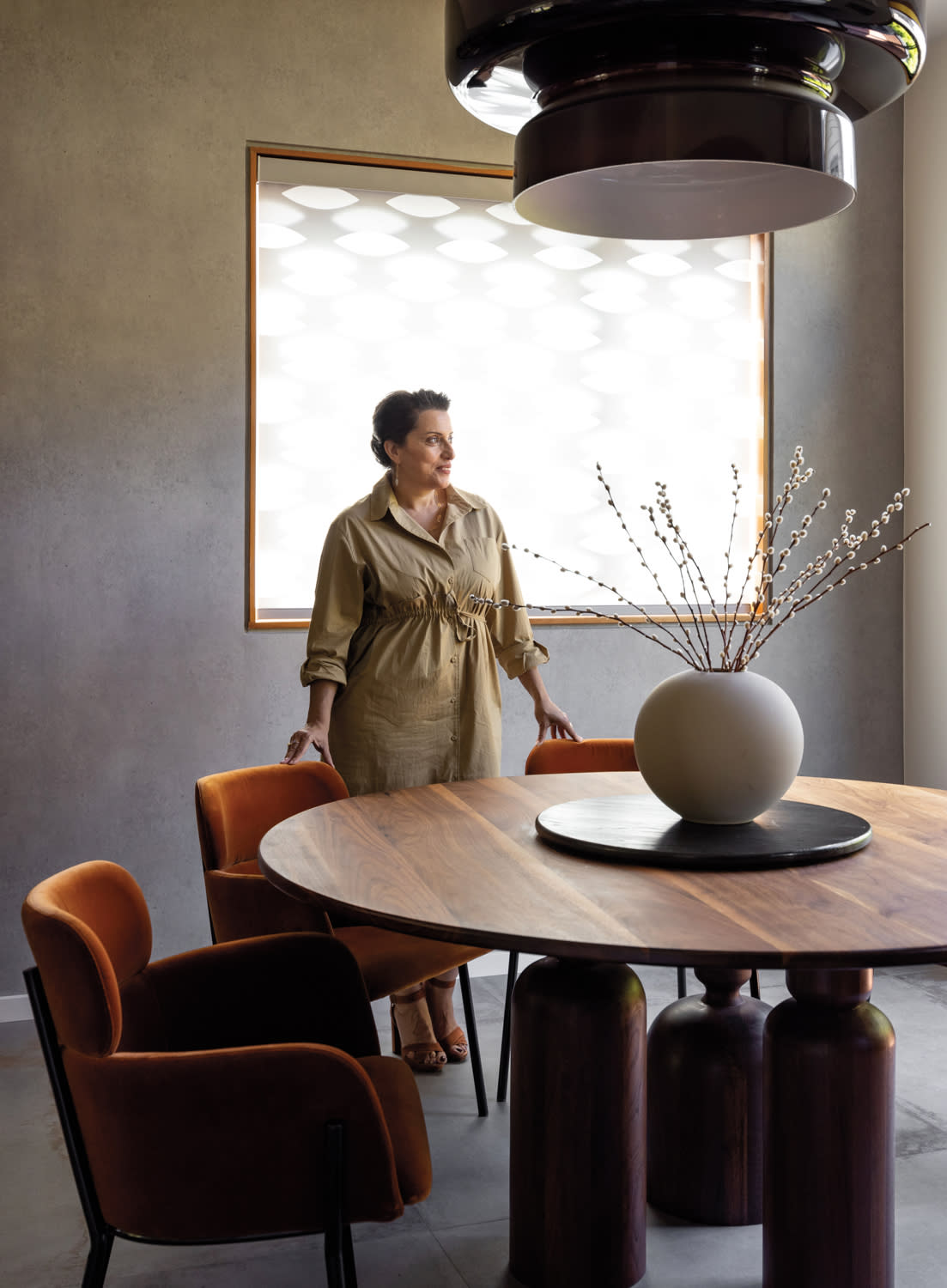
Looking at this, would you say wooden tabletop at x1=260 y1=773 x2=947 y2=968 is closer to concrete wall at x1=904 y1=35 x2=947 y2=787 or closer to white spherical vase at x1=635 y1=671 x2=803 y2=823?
white spherical vase at x1=635 y1=671 x2=803 y2=823

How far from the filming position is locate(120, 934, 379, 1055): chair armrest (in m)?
1.89

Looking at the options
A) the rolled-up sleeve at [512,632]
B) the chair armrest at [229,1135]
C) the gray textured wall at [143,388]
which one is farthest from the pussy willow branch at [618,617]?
the gray textured wall at [143,388]

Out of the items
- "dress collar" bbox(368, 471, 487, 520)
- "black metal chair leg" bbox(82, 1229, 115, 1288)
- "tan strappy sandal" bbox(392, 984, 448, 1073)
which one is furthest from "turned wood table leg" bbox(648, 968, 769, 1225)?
"dress collar" bbox(368, 471, 487, 520)

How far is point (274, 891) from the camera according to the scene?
2.28 m

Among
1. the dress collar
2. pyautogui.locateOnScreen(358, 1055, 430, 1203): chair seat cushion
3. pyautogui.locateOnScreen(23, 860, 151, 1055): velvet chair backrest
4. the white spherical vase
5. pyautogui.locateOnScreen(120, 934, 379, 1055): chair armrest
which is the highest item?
the dress collar

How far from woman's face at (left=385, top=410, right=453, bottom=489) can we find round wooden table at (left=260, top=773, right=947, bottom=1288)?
120 cm

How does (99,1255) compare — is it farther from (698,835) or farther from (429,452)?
(429,452)

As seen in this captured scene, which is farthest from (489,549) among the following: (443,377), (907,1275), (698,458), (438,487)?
(907,1275)

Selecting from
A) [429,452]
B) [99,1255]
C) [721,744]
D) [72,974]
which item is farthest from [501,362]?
[99,1255]

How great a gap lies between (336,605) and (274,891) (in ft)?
3.07

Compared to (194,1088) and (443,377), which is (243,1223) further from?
(443,377)

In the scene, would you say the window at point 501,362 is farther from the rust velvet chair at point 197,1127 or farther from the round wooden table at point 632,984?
the rust velvet chair at point 197,1127

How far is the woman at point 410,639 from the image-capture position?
3.01 metres

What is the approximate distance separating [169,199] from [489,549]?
1.50 m
